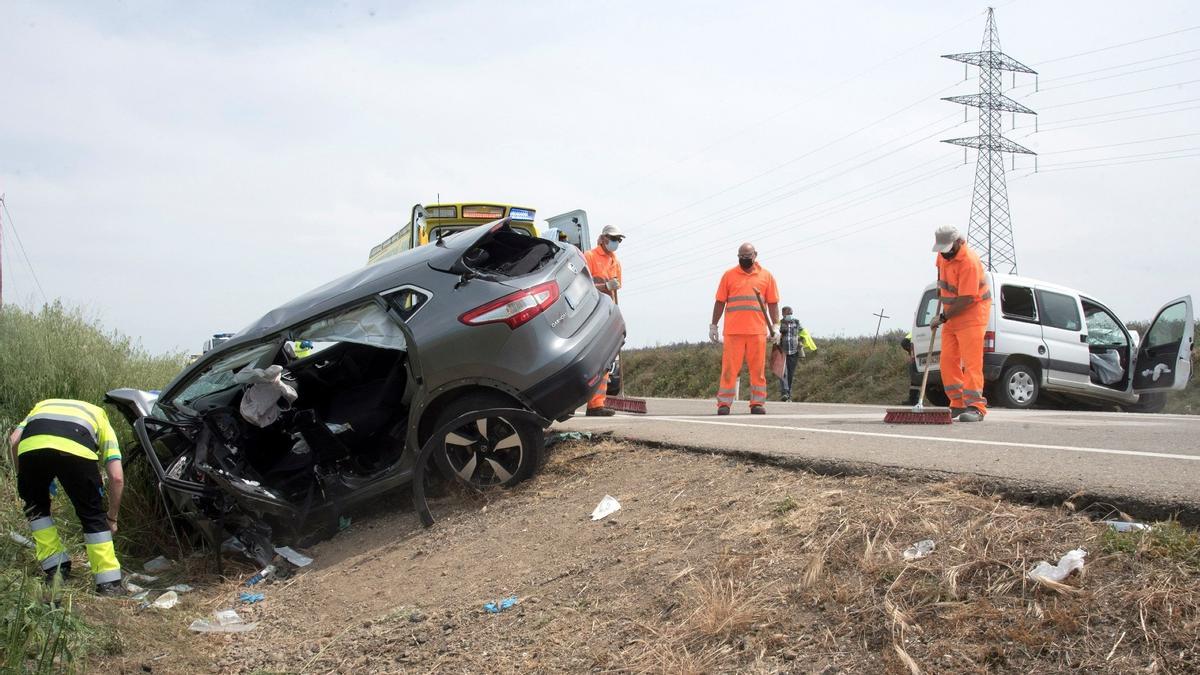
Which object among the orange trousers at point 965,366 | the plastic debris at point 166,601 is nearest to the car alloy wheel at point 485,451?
the plastic debris at point 166,601

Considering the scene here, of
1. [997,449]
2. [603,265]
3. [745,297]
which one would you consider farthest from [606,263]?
[997,449]

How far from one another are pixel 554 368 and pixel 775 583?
8.13ft

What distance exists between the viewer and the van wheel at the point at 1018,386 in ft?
39.4

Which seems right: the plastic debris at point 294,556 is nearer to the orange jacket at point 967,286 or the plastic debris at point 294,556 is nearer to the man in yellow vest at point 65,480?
the man in yellow vest at point 65,480

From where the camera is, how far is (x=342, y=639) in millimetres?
4508

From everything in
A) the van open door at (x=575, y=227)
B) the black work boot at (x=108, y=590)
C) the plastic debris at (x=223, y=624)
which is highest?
the van open door at (x=575, y=227)

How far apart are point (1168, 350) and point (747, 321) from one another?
6223mm

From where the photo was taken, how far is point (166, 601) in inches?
217

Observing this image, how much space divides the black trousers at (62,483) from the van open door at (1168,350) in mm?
11811

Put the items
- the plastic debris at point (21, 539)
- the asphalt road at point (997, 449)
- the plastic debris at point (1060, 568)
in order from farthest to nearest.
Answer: the plastic debris at point (21, 539) < the asphalt road at point (997, 449) < the plastic debris at point (1060, 568)

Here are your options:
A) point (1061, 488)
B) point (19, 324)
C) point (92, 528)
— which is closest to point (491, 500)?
point (92, 528)

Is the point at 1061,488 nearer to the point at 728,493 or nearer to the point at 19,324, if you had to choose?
the point at 728,493

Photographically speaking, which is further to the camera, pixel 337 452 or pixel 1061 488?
pixel 337 452

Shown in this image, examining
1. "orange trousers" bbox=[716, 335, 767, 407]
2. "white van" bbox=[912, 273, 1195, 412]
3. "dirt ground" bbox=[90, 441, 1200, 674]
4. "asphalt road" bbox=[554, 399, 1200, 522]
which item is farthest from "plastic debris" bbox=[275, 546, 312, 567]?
"white van" bbox=[912, 273, 1195, 412]
